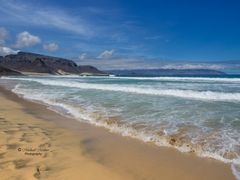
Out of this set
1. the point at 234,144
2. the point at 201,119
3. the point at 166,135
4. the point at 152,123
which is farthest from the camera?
the point at 201,119

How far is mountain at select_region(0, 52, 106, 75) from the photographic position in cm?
13825

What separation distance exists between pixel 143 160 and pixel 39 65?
14515cm

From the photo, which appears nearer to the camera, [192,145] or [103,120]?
[192,145]

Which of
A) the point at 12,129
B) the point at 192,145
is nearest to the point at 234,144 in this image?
the point at 192,145

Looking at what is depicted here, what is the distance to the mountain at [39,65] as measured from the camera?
13825 centimetres

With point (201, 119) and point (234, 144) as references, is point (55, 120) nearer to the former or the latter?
point (201, 119)

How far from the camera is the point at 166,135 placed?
5.43 meters

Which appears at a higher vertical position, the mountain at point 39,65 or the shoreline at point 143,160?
the mountain at point 39,65

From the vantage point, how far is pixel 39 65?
459 ft

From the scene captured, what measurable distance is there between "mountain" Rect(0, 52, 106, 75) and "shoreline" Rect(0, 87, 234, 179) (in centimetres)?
13405

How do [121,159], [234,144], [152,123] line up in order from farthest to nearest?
[152,123] < [234,144] < [121,159]

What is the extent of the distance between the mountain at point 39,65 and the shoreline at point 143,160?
440 ft

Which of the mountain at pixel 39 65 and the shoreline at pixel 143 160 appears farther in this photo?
the mountain at pixel 39 65

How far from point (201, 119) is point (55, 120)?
177 inches
